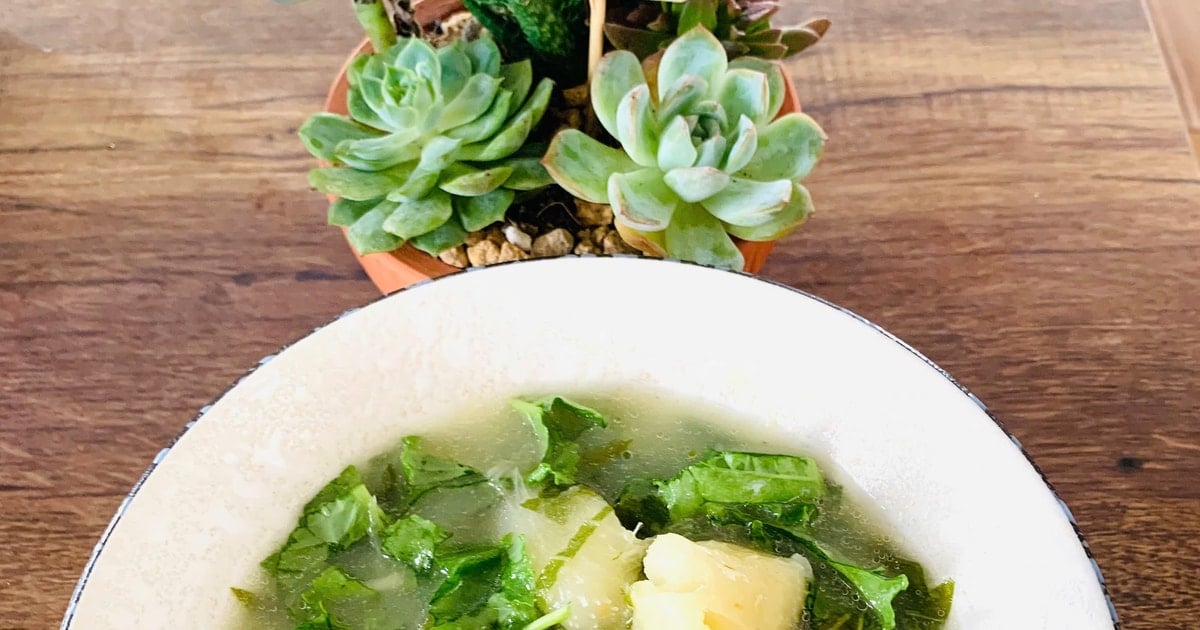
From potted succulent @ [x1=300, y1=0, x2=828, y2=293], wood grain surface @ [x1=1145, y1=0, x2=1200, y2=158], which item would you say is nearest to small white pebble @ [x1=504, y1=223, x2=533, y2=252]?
potted succulent @ [x1=300, y1=0, x2=828, y2=293]

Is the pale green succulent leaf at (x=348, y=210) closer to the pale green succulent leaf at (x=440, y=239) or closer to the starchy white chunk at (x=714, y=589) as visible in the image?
the pale green succulent leaf at (x=440, y=239)

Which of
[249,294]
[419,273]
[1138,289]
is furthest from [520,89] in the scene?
[1138,289]

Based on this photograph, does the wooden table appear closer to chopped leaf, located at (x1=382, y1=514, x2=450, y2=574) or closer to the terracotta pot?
the terracotta pot

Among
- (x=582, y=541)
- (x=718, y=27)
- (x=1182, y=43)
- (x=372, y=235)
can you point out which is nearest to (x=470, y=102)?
(x=372, y=235)

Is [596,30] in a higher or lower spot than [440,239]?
higher

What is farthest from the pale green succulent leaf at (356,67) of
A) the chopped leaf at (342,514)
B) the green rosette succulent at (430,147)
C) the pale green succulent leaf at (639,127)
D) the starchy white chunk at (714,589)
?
the starchy white chunk at (714,589)

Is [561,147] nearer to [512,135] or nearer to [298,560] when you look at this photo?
[512,135]
